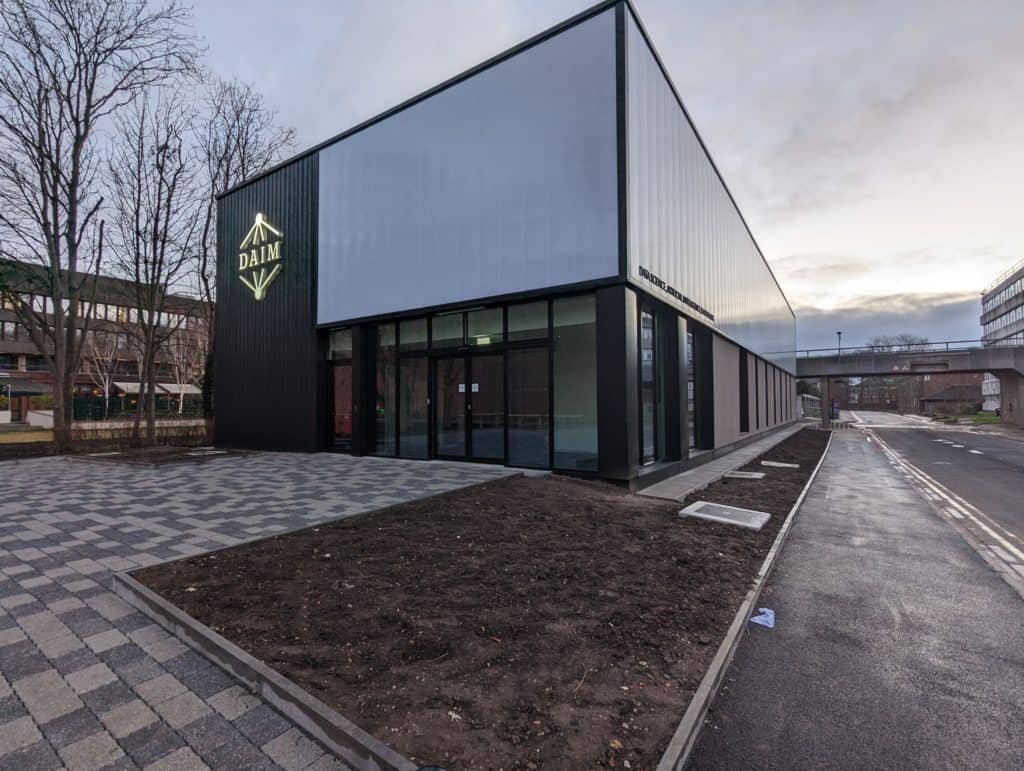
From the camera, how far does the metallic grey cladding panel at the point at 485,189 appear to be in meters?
9.05

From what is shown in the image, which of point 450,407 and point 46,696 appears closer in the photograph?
point 46,696

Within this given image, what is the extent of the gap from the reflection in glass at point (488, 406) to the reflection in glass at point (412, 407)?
1.63 meters

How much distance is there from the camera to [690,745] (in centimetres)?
241

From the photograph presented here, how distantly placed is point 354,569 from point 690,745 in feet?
10.2

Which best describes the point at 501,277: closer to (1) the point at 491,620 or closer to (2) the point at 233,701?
(1) the point at 491,620

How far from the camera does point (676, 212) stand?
11.7 meters

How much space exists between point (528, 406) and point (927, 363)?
46340 millimetres

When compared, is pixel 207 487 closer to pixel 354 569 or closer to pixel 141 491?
pixel 141 491

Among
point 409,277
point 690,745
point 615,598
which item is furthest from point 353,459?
point 690,745

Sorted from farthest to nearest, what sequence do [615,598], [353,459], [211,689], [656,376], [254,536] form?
[353,459] < [656,376] < [254,536] < [615,598] < [211,689]

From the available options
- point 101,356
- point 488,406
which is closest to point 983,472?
point 488,406

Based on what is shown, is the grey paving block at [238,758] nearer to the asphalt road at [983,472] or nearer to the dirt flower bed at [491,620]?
the dirt flower bed at [491,620]

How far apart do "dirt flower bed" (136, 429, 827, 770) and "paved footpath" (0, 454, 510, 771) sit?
31cm

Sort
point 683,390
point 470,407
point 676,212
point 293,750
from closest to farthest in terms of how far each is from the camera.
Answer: point 293,750 → point 470,407 → point 676,212 → point 683,390
